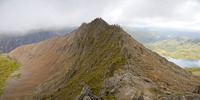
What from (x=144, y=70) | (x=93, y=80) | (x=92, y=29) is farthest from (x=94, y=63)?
(x=92, y=29)

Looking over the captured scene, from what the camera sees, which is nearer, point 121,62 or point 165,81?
point 165,81

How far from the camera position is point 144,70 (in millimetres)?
53656

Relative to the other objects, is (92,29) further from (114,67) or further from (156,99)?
(156,99)

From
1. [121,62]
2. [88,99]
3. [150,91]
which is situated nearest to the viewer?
[88,99]

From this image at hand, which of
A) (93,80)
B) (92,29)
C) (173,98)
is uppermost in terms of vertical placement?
(92,29)

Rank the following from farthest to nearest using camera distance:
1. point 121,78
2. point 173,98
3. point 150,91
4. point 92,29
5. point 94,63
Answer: point 92,29, point 94,63, point 121,78, point 150,91, point 173,98

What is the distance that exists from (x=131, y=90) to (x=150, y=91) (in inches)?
222

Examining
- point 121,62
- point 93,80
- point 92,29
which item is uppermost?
point 92,29

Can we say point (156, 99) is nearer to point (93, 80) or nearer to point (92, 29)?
point (93, 80)

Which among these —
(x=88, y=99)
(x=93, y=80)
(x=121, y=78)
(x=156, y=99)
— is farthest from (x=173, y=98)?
(x=93, y=80)

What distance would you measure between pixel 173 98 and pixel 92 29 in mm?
118346

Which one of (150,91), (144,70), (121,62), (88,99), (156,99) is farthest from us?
(121,62)

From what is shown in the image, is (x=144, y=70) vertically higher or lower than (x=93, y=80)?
higher

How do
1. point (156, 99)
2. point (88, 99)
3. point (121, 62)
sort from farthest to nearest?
point (121, 62) → point (88, 99) → point (156, 99)
